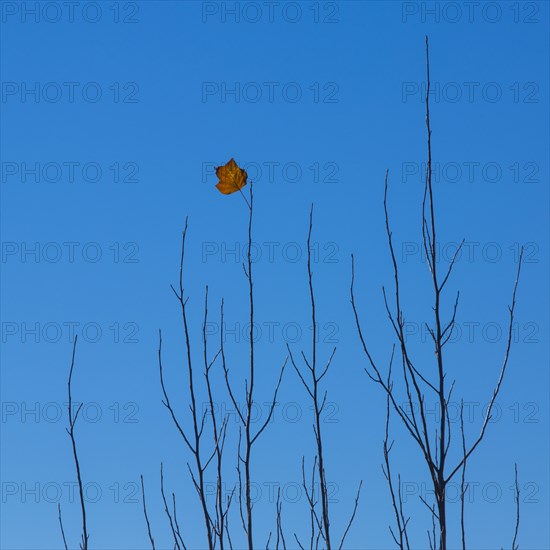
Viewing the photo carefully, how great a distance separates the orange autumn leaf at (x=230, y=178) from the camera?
4836 mm

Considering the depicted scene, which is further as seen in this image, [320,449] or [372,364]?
[320,449]

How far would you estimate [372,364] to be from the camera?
127 inches

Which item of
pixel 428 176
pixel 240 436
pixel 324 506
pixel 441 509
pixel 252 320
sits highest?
pixel 428 176

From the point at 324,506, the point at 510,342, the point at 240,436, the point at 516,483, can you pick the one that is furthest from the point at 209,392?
the point at 516,483

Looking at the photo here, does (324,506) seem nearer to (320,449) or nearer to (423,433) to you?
(320,449)

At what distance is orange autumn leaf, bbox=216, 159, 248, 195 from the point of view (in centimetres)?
484

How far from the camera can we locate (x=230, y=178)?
16.0ft

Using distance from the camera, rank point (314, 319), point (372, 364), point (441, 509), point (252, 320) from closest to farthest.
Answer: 1. point (441, 509)
2. point (372, 364)
3. point (252, 320)
4. point (314, 319)

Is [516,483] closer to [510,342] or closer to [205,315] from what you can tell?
[510,342]

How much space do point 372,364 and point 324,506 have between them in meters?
0.92

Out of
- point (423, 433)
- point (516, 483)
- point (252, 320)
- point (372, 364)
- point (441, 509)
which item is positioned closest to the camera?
point (441, 509)

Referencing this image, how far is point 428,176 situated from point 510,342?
71 centimetres

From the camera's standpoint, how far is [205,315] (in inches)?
149

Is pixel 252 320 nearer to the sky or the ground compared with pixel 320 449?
nearer to the sky
